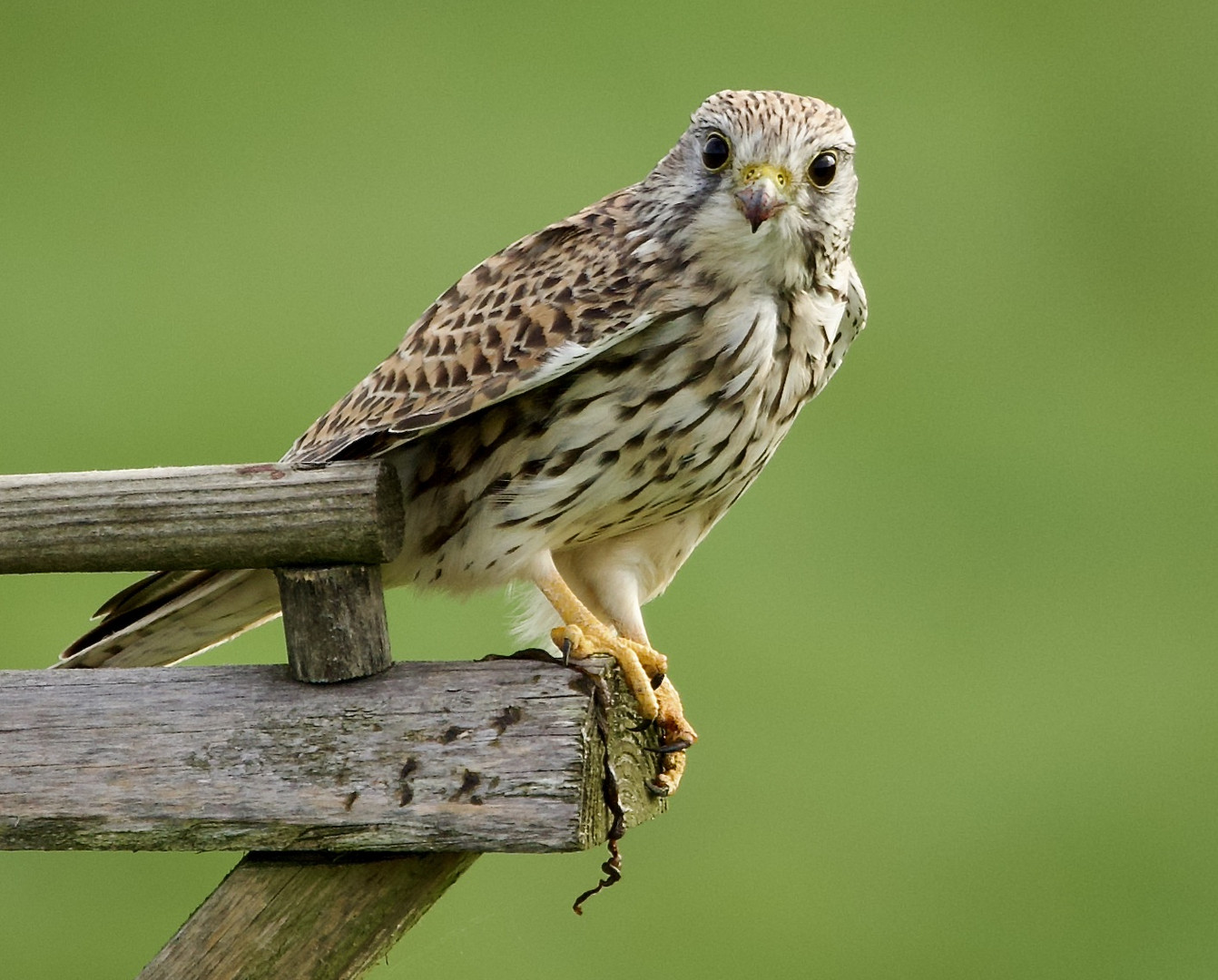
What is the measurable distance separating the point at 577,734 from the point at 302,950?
397mm

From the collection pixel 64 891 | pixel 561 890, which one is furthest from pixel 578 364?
pixel 64 891

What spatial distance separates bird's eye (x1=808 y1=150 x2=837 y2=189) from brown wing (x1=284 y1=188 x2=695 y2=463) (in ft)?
0.73

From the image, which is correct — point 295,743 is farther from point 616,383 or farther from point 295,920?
point 616,383

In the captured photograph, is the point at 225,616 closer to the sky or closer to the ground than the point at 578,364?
closer to the ground

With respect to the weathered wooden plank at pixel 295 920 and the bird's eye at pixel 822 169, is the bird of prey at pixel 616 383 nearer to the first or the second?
the bird's eye at pixel 822 169

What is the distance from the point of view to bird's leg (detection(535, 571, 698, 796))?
85.9 inches

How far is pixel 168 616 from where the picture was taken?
95.2 inches

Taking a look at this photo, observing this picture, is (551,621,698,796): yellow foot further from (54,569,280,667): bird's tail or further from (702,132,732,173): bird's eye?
(702,132,732,173): bird's eye

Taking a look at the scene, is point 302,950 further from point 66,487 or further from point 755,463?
point 755,463

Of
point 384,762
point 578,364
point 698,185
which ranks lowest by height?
point 384,762

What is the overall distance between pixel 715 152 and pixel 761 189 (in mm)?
130

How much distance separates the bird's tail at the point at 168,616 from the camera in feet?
7.80

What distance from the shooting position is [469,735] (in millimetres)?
1884

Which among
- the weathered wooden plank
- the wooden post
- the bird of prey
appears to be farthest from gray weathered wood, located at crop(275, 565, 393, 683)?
the bird of prey
